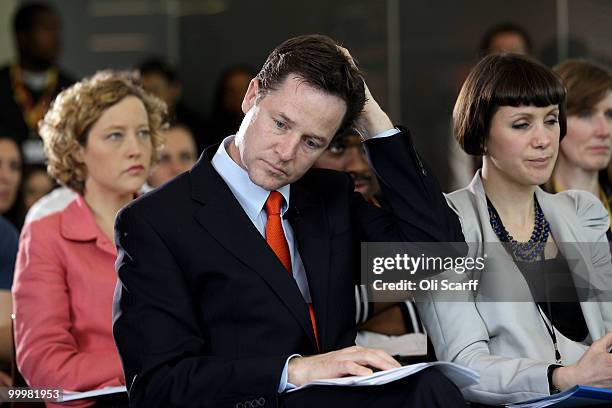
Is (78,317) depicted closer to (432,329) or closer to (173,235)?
(173,235)

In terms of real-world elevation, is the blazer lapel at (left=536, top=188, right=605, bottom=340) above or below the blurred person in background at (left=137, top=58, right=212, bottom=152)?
below

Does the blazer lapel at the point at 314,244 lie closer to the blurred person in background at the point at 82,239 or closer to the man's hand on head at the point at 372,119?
the man's hand on head at the point at 372,119

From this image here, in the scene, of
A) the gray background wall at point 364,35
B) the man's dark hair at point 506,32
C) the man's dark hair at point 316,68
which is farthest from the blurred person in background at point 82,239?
the man's dark hair at point 506,32

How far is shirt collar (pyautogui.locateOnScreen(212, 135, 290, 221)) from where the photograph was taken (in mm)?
2533

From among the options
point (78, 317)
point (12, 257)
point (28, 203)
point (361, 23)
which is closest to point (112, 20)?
point (361, 23)

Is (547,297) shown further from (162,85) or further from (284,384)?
(162,85)

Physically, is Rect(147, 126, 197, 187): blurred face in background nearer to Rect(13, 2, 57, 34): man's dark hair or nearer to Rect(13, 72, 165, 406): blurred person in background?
Rect(13, 72, 165, 406): blurred person in background

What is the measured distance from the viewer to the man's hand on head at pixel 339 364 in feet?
7.24

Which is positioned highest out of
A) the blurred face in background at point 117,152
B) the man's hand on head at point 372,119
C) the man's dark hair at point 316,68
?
the man's dark hair at point 316,68

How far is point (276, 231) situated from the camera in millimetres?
2545

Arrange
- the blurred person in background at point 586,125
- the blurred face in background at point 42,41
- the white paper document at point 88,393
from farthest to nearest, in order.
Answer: the blurred face in background at point 42,41
the blurred person in background at point 586,125
the white paper document at point 88,393

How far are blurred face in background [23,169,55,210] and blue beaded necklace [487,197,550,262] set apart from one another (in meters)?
3.13

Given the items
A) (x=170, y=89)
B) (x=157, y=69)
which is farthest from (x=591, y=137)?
(x=157, y=69)

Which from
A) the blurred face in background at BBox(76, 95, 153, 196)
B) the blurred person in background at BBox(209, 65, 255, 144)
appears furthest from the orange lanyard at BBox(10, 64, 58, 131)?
the blurred face in background at BBox(76, 95, 153, 196)
